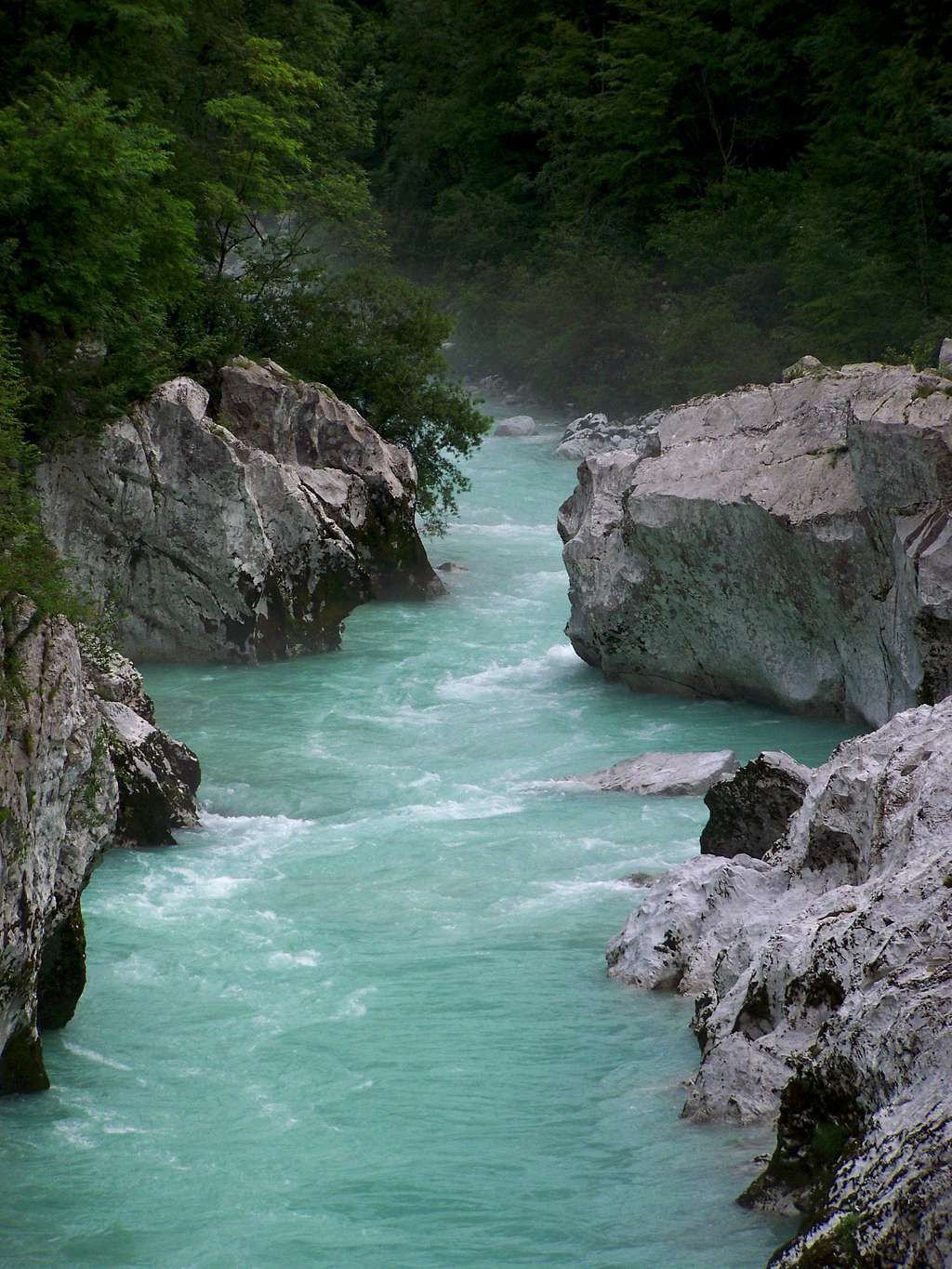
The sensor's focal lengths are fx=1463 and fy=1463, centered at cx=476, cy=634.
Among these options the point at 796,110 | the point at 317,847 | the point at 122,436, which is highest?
the point at 796,110

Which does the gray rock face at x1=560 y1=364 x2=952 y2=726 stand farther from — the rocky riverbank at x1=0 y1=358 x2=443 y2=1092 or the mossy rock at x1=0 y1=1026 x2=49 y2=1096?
the mossy rock at x1=0 y1=1026 x2=49 y2=1096

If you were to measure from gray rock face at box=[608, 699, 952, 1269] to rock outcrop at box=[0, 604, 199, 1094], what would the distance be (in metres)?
3.72

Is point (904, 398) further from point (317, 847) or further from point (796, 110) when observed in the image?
point (796, 110)

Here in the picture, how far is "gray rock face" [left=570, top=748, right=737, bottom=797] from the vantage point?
45.1 feet

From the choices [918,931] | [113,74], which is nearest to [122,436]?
[113,74]

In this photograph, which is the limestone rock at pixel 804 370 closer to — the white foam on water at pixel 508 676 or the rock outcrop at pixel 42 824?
the white foam on water at pixel 508 676

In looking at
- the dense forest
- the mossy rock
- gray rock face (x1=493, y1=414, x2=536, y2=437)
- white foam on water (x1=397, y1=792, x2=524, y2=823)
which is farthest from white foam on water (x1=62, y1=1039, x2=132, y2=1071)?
gray rock face (x1=493, y1=414, x2=536, y2=437)

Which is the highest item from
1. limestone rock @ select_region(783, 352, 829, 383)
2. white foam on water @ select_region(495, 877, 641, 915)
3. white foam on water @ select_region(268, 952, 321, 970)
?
limestone rock @ select_region(783, 352, 829, 383)

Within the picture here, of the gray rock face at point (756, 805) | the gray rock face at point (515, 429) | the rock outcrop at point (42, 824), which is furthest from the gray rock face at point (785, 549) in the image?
the gray rock face at point (515, 429)

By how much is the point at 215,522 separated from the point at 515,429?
70.6 feet

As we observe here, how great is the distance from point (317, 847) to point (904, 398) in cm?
719

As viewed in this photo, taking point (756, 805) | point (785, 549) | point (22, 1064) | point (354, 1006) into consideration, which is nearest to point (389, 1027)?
point (354, 1006)

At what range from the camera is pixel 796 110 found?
43.2 meters

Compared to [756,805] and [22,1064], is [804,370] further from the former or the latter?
[22,1064]
